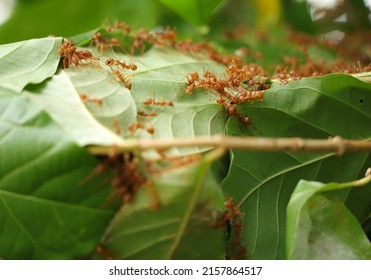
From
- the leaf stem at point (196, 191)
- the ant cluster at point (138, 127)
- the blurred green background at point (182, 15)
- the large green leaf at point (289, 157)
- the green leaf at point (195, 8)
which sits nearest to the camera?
the leaf stem at point (196, 191)

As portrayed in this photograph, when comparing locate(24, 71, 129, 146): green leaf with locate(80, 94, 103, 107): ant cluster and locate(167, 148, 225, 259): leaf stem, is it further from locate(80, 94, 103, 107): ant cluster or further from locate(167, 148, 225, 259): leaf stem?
locate(167, 148, 225, 259): leaf stem

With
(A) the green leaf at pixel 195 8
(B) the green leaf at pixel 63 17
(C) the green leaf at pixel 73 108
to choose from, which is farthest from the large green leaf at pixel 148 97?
(B) the green leaf at pixel 63 17

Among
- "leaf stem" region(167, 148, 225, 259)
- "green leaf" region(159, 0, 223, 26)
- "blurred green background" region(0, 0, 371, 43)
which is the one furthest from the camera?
"blurred green background" region(0, 0, 371, 43)

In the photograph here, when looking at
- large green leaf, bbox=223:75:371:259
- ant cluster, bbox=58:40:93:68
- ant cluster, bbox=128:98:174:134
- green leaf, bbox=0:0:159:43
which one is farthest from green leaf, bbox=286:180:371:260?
green leaf, bbox=0:0:159:43

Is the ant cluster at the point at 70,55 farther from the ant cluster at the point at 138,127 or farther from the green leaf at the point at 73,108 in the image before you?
the ant cluster at the point at 138,127

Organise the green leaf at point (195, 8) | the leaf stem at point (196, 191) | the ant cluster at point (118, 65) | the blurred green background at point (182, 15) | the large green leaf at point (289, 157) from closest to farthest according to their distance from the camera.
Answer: the leaf stem at point (196, 191) → the large green leaf at point (289, 157) → the ant cluster at point (118, 65) → the green leaf at point (195, 8) → the blurred green background at point (182, 15)

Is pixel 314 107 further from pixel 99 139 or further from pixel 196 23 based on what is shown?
pixel 196 23
